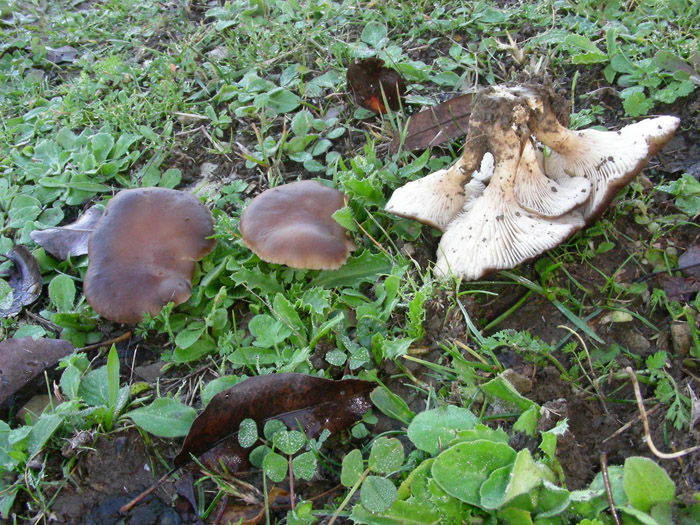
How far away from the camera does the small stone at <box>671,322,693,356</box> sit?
199 centimetres

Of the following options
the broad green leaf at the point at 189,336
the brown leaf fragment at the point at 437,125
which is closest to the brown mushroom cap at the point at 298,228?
the broad green leaf at the point at 189,336

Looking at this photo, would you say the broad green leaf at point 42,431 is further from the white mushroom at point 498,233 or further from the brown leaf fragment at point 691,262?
the brown leaf fragment at point 691,262

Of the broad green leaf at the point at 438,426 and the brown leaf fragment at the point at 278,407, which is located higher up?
the broad green leaf at the point at 438,426

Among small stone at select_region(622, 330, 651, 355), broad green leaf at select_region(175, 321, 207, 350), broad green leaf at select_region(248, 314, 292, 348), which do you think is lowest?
broad green leaf at select_region(175, 321, 207, 350)

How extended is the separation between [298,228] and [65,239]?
4.28ft

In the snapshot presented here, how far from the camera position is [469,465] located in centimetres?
151

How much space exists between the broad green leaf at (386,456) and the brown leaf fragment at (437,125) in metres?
1.63

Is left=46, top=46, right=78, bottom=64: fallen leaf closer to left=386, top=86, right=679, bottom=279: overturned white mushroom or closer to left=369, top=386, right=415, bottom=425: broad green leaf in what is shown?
left=386, top=86, right=679, bottom=279: overturned white mushroom

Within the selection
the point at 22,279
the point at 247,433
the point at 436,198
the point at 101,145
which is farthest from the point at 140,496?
the point at 101,145

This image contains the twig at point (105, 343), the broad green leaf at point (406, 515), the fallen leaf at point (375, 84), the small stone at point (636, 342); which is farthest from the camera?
the fallen leaf at point (375, 84)

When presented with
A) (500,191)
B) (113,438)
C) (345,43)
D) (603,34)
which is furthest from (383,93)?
(113,438)

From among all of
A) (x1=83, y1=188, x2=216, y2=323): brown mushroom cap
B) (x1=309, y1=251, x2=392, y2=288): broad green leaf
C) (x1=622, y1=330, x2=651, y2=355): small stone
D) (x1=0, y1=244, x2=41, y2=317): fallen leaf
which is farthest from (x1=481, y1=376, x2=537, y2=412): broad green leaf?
(x1=0, y1=244, x2=41, y2=317): fallen leaf

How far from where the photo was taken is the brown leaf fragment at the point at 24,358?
88.2 inches

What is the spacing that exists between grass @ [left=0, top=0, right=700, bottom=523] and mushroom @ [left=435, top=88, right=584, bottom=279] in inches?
4.9
